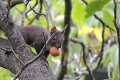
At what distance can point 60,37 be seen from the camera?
1.45 m

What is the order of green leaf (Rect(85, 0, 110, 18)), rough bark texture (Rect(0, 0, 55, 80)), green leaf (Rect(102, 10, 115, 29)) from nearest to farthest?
rough bark texture (Rect(0, 0, 55, 80)), green leaf (Rect(85, 0, 110, 18)), green leaf (Rect(102, 10, 115, 29))

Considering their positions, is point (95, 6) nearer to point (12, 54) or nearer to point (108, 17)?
point (108, 17)

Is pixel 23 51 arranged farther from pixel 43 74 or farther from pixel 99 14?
pixel 99 14

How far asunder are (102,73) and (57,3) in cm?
161

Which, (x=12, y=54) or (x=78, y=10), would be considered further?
(x=78, y=10)

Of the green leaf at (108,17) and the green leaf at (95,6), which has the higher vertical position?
the green leaf at (95,6)

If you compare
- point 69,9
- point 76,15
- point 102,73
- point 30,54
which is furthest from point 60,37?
point 102,73

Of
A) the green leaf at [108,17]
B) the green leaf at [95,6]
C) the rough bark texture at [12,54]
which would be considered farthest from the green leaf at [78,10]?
the rough bark texture at [12,54]

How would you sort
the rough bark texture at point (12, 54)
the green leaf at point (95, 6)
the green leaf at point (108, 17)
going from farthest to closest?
the green leaf at point (108, 17), the green leaf at point (95, 6), the rough bark texture at point (12, 54)

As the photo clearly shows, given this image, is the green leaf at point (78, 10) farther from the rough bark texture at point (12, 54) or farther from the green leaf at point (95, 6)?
the rough bark texture at point (12, 54)

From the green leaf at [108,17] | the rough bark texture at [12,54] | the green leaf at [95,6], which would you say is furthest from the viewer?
the green leaf at [108,17]

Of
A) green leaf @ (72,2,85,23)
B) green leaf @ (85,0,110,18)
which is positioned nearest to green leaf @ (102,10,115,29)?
green leaf @ (72,2,85,23)

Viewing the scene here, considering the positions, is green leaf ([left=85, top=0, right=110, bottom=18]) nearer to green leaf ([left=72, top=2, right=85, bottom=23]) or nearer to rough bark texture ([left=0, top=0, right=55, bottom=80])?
green leaf ([left=72, top=2, right=85, bottom=23])

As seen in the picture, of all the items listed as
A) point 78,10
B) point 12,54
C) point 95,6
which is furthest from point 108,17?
point 12,54
